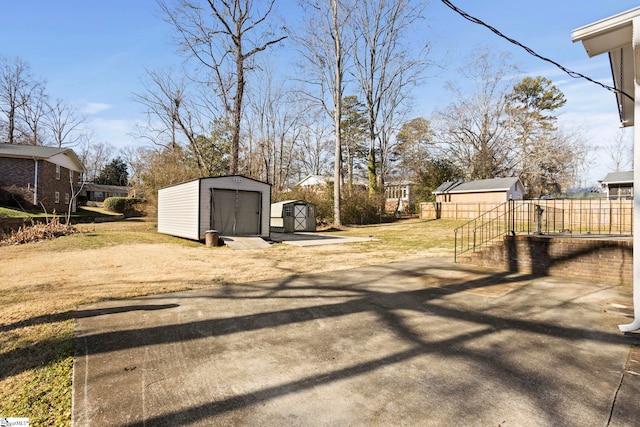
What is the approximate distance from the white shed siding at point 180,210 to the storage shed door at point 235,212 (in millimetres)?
724

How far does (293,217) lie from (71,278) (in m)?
14.6

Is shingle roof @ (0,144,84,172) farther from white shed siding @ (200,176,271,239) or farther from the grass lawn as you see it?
white shed siding @ (200,176,271,239)

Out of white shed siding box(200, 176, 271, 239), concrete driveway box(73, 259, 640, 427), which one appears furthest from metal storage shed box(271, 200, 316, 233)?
concrete driveway box(73, 259, 640, 427)

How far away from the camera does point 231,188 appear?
13992mm

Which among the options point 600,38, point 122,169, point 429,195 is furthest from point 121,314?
point 122,169

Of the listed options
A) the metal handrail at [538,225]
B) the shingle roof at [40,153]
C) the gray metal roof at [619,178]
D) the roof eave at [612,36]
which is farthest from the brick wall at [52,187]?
the gray metal roof at [619,178]

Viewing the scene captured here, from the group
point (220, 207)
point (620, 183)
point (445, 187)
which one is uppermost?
point (620, 183)

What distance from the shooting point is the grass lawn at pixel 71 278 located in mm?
2529

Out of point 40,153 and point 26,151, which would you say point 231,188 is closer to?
point 40,153

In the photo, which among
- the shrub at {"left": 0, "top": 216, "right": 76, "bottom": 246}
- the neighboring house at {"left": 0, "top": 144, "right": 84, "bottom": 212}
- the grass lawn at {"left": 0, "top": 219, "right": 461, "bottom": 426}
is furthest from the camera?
the neighboring house at {"left": 0, "top": 144, "right": 84, "bottom": 212}

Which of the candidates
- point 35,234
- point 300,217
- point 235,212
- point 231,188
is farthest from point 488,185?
point 35,234

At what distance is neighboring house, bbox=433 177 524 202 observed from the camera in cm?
2511

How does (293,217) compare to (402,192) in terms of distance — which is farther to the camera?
(402,192)

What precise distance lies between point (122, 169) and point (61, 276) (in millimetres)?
55795
